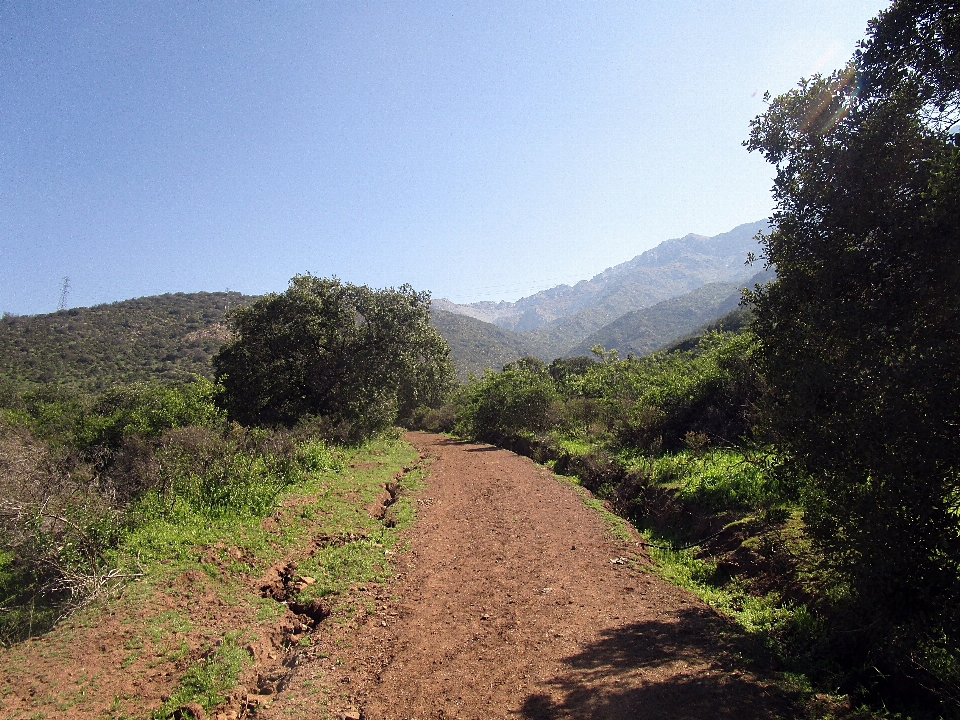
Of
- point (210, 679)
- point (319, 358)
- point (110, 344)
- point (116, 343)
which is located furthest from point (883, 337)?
point (116, 343)

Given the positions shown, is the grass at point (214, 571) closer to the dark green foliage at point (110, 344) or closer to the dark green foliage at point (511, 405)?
the dark green foliage at point (511, 405)

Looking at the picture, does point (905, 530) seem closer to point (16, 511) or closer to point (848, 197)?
point (848, 197)

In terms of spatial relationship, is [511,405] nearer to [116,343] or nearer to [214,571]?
[214,571]

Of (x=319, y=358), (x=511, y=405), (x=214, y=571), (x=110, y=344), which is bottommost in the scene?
(x=214, y=571)

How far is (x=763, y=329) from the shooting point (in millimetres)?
6301

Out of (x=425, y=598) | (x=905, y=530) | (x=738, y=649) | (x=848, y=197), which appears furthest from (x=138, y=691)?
(x=848, y=197)

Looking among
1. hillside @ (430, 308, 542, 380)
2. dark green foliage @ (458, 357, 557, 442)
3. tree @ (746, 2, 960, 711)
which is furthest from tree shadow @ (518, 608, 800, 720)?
hillside @ (430, 308, 542, 380)

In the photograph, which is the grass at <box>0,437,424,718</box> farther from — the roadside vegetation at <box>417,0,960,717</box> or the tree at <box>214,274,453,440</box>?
the tree at <box>214,274,453,440</box>

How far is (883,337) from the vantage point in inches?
183

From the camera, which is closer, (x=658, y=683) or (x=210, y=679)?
(x=658, y=683)

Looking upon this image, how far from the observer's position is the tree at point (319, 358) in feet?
67.9

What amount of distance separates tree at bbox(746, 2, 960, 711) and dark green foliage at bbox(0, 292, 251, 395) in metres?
48.3

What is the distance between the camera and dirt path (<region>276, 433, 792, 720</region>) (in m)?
4.60

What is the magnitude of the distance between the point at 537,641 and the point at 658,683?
1495mm
